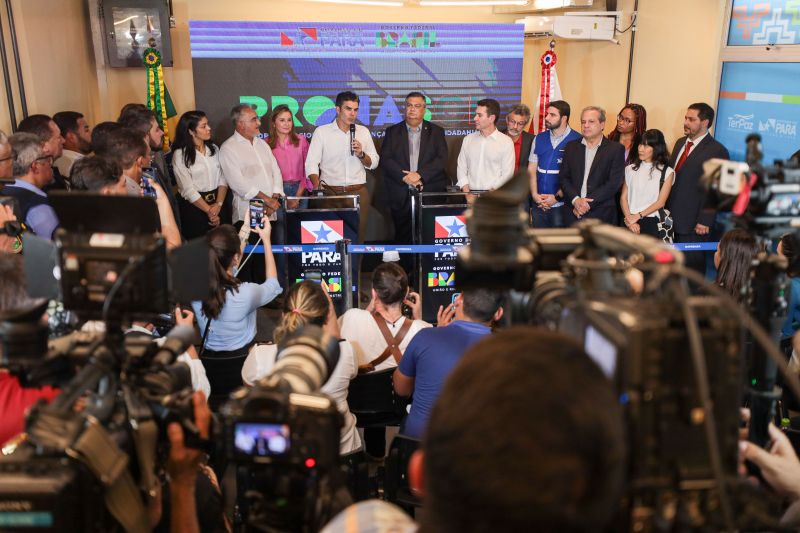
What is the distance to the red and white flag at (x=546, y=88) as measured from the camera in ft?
23.1

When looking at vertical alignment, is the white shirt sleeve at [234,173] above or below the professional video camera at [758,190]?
below

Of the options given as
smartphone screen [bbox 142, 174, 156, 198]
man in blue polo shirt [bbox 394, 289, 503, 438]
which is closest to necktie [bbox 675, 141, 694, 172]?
man in blue polo shirt [bbox 394, 289, 503, 438]

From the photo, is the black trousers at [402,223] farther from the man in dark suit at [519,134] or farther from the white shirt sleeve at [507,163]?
the man in dark suit at [519,134]

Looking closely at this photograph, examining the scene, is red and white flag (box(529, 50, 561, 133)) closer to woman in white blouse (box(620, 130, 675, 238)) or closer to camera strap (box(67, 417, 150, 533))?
woman in white blouse (box(620, 130, 675, 238))

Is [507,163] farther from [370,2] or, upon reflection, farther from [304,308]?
[304,308]

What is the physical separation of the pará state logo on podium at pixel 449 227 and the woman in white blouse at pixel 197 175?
6.74 feet

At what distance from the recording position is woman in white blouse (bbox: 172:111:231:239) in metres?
5.81

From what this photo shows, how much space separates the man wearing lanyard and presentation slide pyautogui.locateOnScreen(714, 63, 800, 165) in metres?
4.00

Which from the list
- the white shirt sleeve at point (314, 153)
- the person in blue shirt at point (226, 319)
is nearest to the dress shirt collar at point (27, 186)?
the person in blue shirt at point (226, 319)

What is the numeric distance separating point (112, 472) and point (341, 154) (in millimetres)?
5108

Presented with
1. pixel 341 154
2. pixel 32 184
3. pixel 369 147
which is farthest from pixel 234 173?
pixel 32 184

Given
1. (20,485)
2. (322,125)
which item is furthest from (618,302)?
(322,125)

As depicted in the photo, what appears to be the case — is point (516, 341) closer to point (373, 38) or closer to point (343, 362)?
point (343, 362)

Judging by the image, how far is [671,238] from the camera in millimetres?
5777
